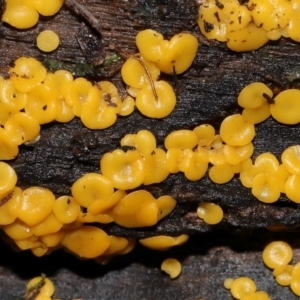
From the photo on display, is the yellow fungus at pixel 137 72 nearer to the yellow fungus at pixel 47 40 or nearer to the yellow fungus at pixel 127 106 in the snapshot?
the yellow fungus at pixel 127 106

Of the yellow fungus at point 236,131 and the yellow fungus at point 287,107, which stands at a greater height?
the yellow fungus at point 287,107

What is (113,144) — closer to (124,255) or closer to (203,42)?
(203,42)

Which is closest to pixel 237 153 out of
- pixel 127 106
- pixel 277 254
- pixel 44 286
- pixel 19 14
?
pixel 127 106

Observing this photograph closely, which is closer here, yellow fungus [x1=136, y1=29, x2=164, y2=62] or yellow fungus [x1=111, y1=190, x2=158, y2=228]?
yellow fungus [x1=136, y1=29, x2=164, y2=62]

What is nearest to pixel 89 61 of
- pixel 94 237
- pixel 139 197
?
pixel 139 197

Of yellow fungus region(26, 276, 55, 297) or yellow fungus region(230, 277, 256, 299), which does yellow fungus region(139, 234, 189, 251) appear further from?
yellow fungus region(26, 276, 55, 297)

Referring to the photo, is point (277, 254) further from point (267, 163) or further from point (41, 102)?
point (41, 102)

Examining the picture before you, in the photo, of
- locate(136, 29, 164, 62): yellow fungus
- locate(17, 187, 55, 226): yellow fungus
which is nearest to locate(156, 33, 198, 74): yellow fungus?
locate(136, 29, 164, 62): yellow fungus

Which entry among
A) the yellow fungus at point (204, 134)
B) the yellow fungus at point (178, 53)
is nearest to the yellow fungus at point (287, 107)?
the yellow fungus at point (204, 134)
